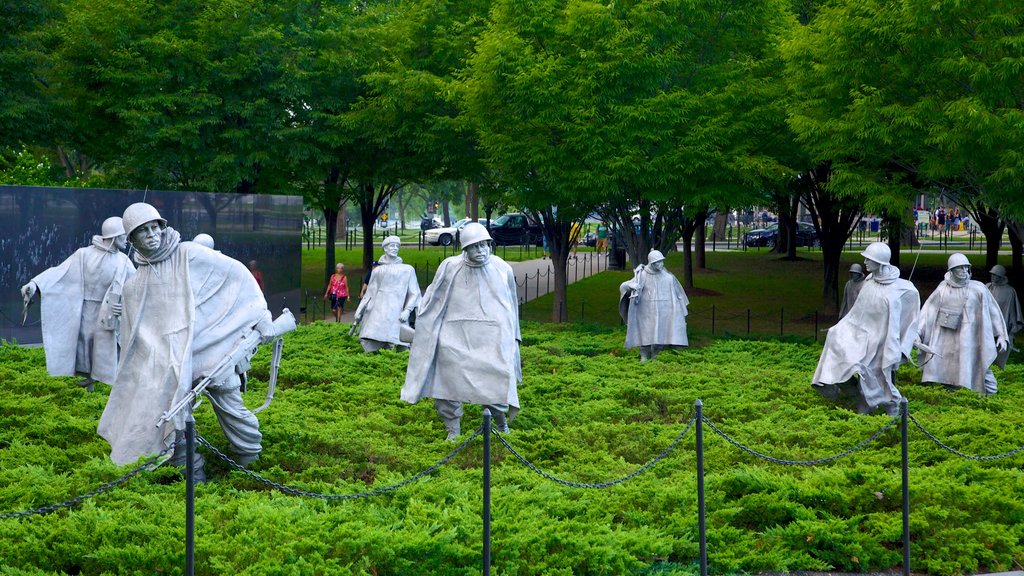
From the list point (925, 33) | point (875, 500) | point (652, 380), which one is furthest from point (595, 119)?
point (875, 500)

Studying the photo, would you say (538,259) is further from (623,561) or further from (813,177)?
(623,561)

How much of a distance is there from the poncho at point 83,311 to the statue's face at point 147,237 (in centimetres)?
454

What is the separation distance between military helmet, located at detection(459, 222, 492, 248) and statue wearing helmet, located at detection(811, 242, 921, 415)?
4025 millimetres

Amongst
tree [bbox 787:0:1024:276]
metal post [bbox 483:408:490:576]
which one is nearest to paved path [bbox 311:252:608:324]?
tree [bbox 787:0:1024:276]

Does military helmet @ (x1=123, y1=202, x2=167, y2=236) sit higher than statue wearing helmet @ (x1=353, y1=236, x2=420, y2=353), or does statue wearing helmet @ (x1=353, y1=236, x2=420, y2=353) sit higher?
military helmet @ (x1=123, y1=202, x2=167, y2=236)

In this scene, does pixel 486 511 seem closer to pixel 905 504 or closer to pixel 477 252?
pixel 905 504

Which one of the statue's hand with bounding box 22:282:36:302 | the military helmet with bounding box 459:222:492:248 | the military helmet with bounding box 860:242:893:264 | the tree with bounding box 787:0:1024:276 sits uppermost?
the tree with bounding box 787:0:1024:276

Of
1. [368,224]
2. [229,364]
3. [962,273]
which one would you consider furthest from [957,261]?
[368,224]

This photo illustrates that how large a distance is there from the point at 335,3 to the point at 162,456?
70.9ft

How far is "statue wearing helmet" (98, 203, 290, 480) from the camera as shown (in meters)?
8.73

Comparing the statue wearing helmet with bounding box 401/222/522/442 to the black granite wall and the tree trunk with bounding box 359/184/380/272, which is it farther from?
the tree trunk with bounding box 359/184/380/272

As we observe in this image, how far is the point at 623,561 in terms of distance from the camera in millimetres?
7555

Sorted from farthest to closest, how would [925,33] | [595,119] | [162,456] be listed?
[595,119] → [925,33] → [162,456]

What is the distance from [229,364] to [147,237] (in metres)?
1.08
